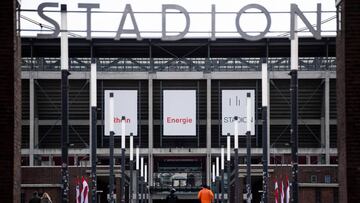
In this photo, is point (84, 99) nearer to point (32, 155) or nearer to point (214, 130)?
point (32, 155)

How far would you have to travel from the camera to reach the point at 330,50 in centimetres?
6538

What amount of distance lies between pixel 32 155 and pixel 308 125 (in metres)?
25.3

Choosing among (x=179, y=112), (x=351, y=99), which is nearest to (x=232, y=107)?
(x=179, y=112)

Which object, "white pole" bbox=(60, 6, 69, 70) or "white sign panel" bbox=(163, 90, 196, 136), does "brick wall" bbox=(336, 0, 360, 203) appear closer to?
"white pole" bbox=(60, 6, 69, 70)

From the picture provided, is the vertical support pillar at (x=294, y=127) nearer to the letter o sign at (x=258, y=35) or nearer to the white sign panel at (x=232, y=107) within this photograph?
the letter o sign at (x=258, y=35)

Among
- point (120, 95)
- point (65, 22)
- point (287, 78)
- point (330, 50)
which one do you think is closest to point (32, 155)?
point (120, 95)
